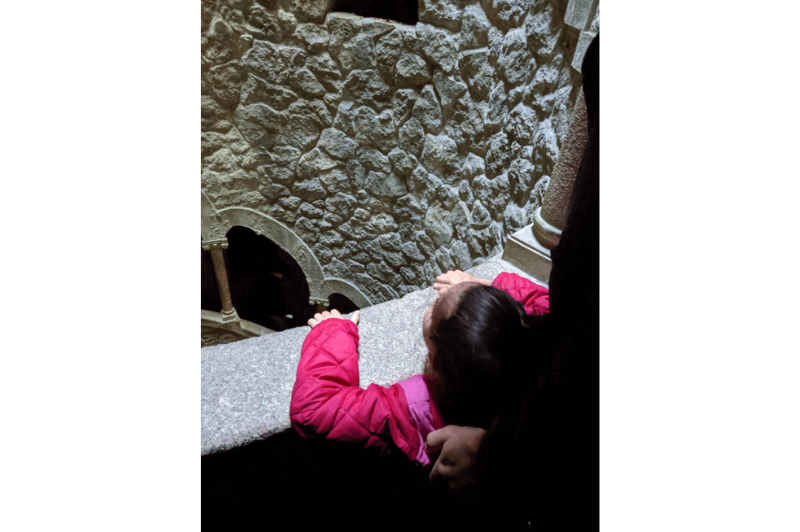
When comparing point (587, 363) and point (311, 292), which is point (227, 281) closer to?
point (311, 292)

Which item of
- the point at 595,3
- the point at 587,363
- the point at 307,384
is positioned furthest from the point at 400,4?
the point at 587,363

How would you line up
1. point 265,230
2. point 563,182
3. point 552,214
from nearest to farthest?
point 563,182 < point 552,214 < point 265,230

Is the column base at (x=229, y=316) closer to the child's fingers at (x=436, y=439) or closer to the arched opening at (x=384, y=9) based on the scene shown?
the arched opening at (x=384, y=9)

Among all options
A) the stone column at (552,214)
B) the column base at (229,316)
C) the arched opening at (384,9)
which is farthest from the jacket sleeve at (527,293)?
the column base at (229,316)

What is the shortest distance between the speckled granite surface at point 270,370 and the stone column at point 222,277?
3.18m

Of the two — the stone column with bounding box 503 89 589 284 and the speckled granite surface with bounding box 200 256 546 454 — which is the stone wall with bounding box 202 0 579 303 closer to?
the stone column with bounding box 503 89 589 284

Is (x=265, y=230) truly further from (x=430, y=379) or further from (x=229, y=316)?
(x=430, y=379)

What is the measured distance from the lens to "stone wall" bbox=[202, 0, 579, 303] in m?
1.78

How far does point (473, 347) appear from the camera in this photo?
676mm

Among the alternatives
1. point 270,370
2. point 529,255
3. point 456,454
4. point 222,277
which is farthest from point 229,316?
point 456,454

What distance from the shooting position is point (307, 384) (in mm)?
887

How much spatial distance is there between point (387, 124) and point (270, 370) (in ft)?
7.65

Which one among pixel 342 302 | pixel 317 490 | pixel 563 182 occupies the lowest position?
pixel 342 302

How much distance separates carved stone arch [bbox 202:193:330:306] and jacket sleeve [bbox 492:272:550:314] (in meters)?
3.03
